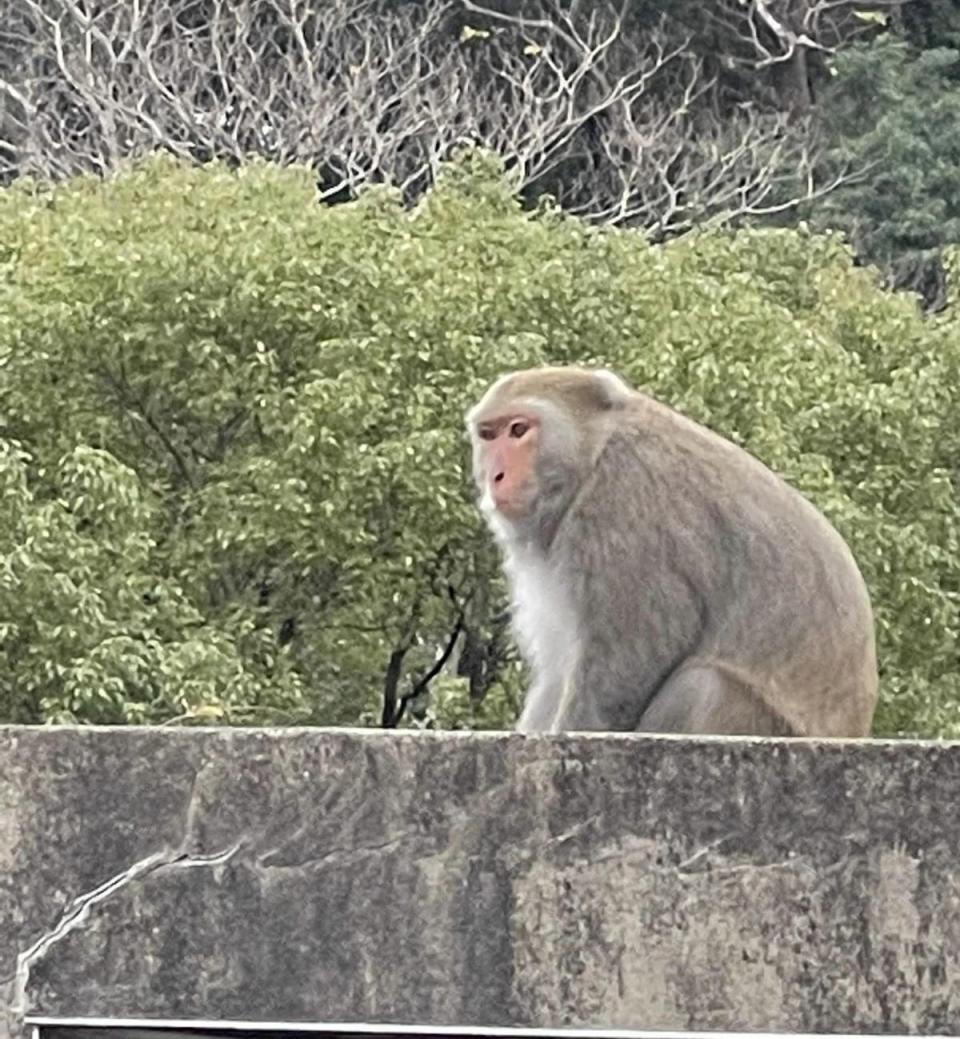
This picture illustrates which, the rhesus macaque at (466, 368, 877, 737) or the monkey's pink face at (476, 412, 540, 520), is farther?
the monkey's pink face at (476, 412, 540, 520)

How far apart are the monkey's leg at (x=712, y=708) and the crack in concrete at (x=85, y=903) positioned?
4.66 ft

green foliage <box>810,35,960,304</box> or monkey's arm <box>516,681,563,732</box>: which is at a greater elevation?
monkey's arm <box>516,681,563,732</box>

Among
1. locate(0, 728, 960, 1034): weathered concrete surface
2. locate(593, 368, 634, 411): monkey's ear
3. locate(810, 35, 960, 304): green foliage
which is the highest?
locate(0, 728, 960, 1034): weathered concrete surface

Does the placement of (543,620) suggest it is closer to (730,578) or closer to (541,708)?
(541,708)

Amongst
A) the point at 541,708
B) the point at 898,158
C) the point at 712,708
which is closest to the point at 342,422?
the point at 541,708

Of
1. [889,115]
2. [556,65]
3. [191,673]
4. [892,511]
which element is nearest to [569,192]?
[556,65]

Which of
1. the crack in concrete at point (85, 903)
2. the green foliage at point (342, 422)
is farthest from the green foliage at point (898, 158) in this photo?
the crack in concrete at point (85, 903)

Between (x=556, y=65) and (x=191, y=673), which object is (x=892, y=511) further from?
(x=556, y=65)

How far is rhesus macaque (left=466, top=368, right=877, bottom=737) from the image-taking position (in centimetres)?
Result: 470

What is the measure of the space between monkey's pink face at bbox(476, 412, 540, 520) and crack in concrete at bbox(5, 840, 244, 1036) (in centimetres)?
163

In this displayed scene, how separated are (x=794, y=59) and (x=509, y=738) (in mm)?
31608

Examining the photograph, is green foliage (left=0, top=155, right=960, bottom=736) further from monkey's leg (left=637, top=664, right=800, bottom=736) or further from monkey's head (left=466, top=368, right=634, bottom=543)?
monkey's leg (left=637, top=664, right=800, bottom=736)

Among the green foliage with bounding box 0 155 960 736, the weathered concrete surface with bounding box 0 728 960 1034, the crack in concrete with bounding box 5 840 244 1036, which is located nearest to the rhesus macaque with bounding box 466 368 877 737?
the weathered concrete surface with bounding box 0 728 960 1034

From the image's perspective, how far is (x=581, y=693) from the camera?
477cm
